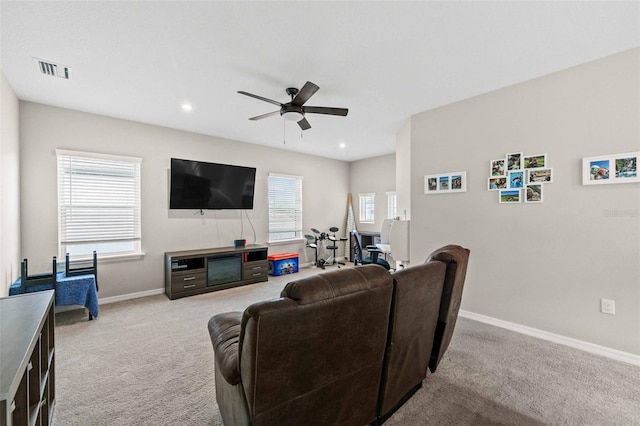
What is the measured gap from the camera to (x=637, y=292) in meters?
2.47

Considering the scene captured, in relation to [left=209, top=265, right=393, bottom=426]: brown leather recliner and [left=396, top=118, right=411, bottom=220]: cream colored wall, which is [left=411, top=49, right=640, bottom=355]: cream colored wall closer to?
[left=396, top=118, right=411, bottom=220]: cream colored wall

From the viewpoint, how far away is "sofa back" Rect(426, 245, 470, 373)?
6.72ft

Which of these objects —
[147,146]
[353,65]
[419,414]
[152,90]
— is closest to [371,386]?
[419,414]

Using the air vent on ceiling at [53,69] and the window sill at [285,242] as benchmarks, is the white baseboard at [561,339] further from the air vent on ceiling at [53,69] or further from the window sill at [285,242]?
the air vent on ceiling at [53,69]

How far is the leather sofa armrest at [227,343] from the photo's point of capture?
129 centimetres

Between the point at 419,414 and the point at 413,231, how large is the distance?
8.67ft

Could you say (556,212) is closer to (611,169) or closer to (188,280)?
(611,169)

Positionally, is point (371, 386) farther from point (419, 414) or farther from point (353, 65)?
point (353, 65)

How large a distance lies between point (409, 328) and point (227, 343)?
110 centimetres

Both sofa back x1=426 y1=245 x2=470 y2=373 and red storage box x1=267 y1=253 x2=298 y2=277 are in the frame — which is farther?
red storage box x1=267 y1=253 x2=298 y2=277

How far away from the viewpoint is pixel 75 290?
3326 mm

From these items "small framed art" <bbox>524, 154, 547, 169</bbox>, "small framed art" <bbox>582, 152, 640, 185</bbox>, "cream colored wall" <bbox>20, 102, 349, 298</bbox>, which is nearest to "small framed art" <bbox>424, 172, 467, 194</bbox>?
"small framed art" <bbox>524, 154, 547, 169</bbox>

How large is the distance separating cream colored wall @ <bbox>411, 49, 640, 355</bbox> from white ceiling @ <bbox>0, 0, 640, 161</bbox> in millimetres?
282

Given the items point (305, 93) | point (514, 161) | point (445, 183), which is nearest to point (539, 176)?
point (514, 161)
